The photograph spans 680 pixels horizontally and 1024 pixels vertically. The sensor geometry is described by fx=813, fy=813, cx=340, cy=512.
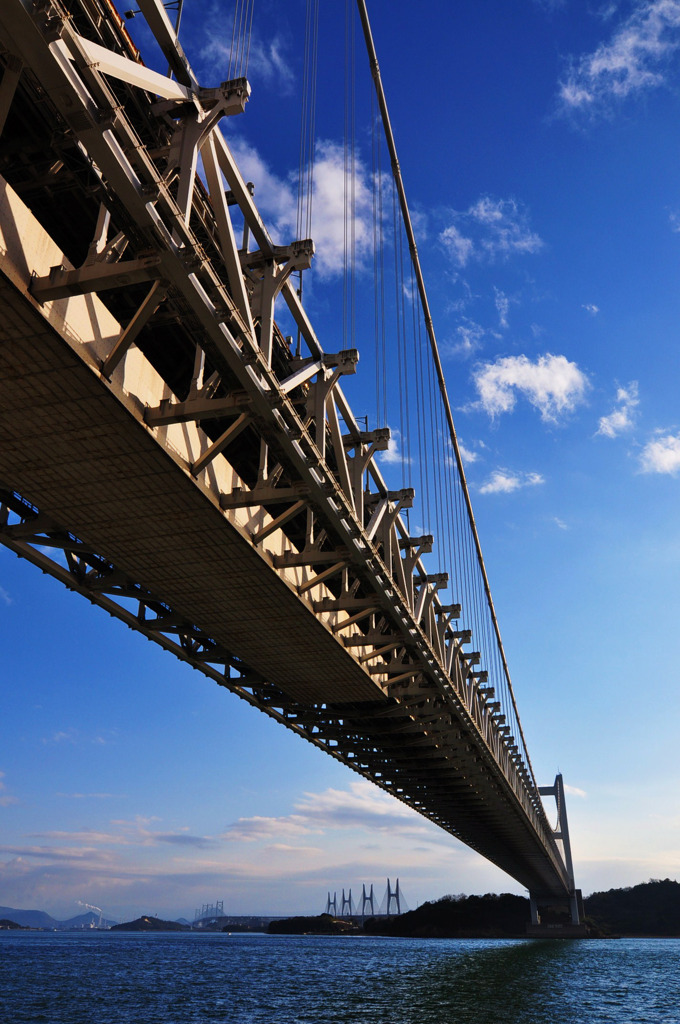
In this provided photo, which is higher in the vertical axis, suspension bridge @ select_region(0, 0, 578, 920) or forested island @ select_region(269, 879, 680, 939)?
suspension bridge @ select_region(0, 0, 578, 920)

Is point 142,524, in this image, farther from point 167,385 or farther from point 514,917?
point 514,917

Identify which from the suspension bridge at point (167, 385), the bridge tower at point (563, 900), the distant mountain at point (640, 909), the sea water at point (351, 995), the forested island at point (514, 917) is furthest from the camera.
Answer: the distant mountain at point (640, 909)

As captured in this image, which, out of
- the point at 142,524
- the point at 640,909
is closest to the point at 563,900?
the point at 640,909

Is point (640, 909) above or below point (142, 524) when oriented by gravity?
below

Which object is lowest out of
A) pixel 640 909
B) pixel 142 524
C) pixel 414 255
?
pixel 640 909

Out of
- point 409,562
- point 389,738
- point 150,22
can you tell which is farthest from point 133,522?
point 389,738

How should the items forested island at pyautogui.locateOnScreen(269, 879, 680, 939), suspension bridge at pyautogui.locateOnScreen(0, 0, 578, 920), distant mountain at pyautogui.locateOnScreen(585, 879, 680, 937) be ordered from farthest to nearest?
distant mountain at pyautogui.locateOnScreen(585, 879, 680, 937) → forested island at pyautogui.locateOnScreen(269, 879, 680, 939) → suspension bridge at pyautogui.locateOnScreen(0, 0, 578, 920)

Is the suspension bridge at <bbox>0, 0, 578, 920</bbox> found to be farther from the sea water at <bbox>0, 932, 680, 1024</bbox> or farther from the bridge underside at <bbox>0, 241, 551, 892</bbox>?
the sea water at <bbox>0, 932, 680, 1024</bbox>

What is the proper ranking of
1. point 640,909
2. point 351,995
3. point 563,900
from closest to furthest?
point 351,995 → point 563,900 → point 640,909

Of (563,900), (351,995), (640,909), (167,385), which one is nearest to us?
(167,385)

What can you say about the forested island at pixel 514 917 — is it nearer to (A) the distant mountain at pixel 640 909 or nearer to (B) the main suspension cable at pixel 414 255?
(A) the distant mountain at pixel 640 909

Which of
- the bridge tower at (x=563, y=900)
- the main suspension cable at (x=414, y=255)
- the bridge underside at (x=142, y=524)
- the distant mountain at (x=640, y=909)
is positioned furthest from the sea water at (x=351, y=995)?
the distant mountain at (x=640, y=909)

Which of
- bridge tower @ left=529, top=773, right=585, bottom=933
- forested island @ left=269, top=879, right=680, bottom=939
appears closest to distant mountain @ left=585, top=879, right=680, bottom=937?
forested island @ left=269, top=879, right=680, bottom=939

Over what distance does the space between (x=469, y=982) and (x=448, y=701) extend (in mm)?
15154
